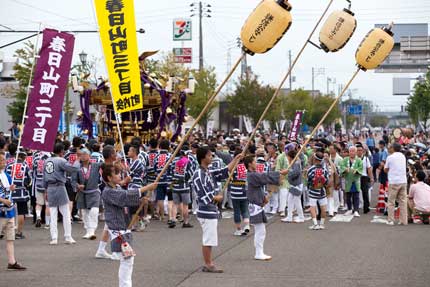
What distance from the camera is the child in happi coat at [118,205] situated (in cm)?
880

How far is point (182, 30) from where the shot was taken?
5234 cm

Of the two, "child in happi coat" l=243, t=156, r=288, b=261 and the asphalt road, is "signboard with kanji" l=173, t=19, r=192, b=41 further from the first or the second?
"child in happi coat" l=243, t=156, r=288, b=261

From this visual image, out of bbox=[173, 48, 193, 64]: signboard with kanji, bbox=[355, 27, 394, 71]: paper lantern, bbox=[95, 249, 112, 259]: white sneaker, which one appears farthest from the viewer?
bbox=[173, 48, 193, 64]: signboard with kanji

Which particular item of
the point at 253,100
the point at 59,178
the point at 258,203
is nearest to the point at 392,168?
the point at 258,203

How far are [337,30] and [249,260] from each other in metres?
4.57

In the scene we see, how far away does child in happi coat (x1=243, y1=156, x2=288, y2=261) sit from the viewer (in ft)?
39.7

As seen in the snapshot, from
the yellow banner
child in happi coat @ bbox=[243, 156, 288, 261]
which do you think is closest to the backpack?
child in happi coat @ bbox=[243, 156, 288, 261]

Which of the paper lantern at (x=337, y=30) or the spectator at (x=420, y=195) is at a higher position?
the paper lantern at (x=337, y=30)

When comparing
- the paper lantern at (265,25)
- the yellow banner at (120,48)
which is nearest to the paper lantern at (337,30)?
the paper lantern at (265,25)

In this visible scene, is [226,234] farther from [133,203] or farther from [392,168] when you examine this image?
[133,203]

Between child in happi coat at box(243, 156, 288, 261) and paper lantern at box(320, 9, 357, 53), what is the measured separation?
2744 millimetres

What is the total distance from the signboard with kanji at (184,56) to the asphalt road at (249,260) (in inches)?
1432

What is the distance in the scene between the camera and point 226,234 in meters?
15.5

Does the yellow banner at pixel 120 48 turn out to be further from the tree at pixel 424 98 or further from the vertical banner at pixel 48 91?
the tree at pixel 424 98
